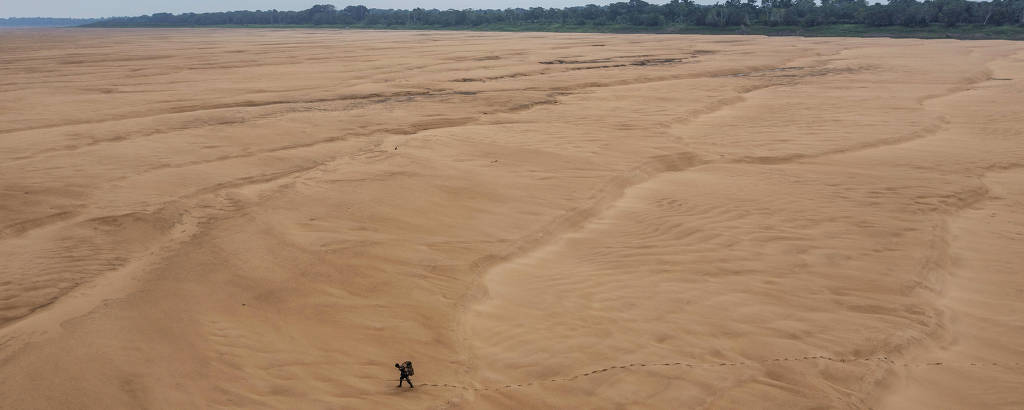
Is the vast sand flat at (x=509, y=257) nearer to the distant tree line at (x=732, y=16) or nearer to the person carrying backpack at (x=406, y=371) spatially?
the person carrying backpack at (x=406, y=371)

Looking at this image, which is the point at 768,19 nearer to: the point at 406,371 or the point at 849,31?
the point at 849,31

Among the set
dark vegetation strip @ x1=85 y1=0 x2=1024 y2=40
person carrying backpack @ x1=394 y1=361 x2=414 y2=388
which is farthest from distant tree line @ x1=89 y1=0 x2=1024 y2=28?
person carrying backpack @ x1=394 y1=361 x2=414 y2=388

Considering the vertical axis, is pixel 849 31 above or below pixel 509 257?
above

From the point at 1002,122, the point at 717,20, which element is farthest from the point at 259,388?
the point at 717,20

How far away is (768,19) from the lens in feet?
194

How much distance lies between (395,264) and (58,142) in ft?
26.0

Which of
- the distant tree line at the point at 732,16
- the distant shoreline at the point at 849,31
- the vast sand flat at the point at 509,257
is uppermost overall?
the distant tree line at the point at 732,16

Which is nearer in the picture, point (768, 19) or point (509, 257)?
point (509, 257)

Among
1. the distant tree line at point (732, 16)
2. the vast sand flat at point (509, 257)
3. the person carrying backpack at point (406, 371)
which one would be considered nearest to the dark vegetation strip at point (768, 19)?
the distant tree line at point (732, 16)

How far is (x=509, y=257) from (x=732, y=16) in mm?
58516

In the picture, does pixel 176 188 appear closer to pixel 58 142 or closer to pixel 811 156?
pixel 58 142

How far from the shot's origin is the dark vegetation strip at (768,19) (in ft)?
A: 157

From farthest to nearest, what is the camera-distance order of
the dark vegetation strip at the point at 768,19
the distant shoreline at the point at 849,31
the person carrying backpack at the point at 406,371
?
1. the dark vegetation strip at the point at 768,19
2. the distant shoreline at the point at 849,31
3. the person carrying backpack at the point at 406,371

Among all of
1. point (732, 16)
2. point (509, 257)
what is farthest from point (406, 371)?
point (732, 16)
